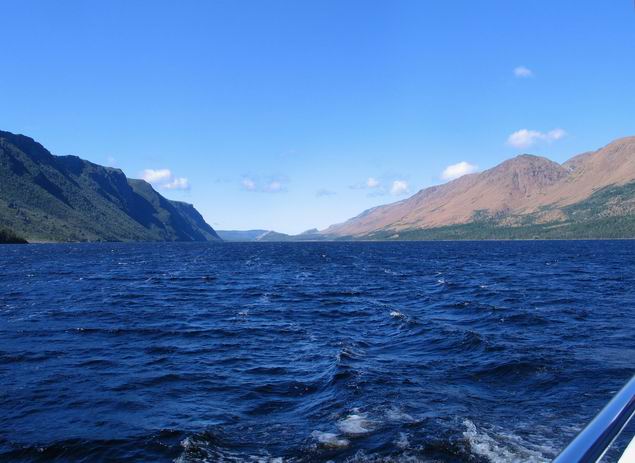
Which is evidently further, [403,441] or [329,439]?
[329,439]

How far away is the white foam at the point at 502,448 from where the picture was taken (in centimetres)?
1247

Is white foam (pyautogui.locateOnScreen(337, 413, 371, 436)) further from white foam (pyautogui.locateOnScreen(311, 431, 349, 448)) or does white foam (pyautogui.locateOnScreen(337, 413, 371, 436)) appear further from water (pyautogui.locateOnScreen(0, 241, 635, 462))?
white foam (pyautogui.locateOnScreen(311, 431, 349, 448))

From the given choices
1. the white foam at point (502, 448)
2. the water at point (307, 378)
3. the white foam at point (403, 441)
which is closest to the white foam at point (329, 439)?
the water at point (307, 378)

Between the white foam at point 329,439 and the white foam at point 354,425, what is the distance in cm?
47

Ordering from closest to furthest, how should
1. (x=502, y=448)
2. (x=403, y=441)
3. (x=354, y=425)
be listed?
(x=502, y=448) → (x=403, y=441) → (x=354, y=425)

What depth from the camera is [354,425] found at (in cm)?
1495

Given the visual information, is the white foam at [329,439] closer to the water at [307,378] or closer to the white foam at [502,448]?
the water at [307,378]

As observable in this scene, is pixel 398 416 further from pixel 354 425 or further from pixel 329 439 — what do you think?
pixel 329 439

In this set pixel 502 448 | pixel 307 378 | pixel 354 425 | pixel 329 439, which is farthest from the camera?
pixel 307 378

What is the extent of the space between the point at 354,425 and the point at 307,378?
5664mm

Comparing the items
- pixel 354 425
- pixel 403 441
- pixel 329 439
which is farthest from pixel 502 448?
pixel 329 439

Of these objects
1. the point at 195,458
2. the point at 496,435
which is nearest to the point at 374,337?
the point at 496,435

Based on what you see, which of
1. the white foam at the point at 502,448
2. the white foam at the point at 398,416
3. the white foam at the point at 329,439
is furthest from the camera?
the white foam at the point at 398,416

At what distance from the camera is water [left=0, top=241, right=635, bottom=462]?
13758 millimetres
